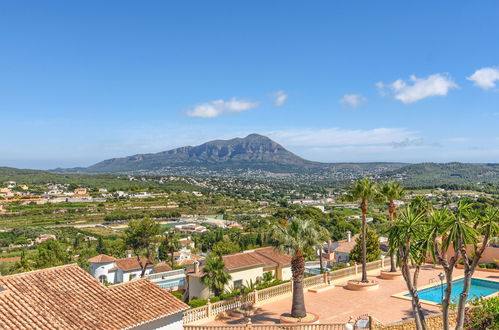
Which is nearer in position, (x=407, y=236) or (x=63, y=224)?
(x=407, y=236)

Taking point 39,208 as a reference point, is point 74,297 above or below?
above

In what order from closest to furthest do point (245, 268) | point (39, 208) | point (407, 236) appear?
1. point (407, 236)
2. point (245, 268)
3. point (39, 208)

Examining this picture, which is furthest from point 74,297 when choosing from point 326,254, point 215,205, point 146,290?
point 215,205

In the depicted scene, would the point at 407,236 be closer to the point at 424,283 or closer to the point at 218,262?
the point at 218,262

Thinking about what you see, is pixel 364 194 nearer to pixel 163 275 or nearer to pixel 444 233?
pixel 444 233

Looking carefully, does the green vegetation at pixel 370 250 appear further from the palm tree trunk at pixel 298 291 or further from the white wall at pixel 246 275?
the palm tree trunk at pixel 298 291

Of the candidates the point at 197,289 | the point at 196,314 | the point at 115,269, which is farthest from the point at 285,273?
the point at 115,269

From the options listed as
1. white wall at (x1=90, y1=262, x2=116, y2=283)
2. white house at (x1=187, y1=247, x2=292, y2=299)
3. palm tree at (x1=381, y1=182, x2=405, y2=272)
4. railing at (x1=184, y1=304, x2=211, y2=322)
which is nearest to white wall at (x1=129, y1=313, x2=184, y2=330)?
railing at (x1=184, y1=304, x2=211, y2=322)

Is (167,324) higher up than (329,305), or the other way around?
→ (167,324)
